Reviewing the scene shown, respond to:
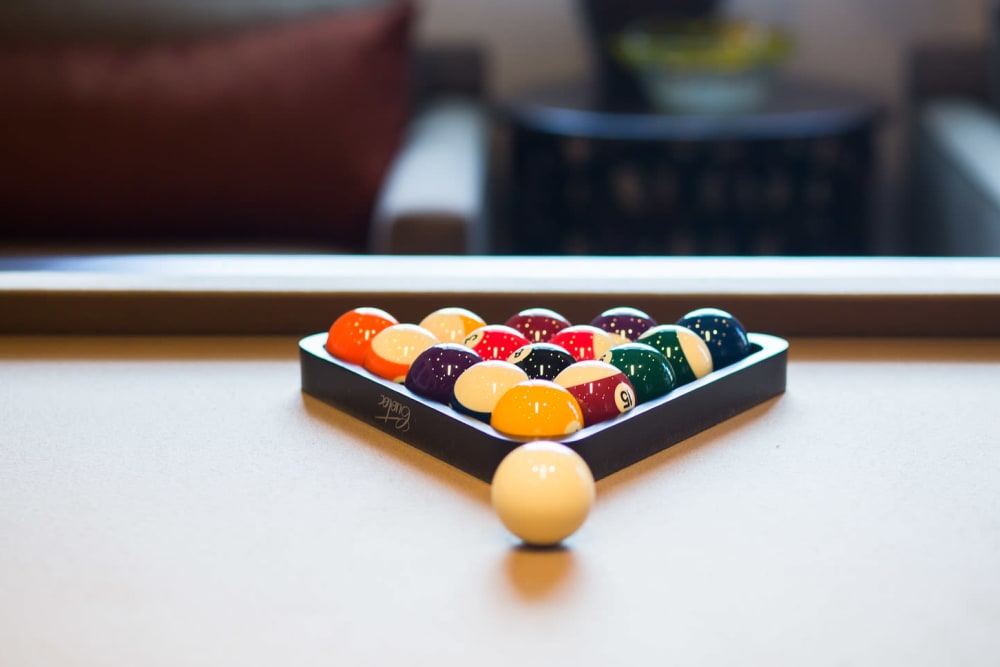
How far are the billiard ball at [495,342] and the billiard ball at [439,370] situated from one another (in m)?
0.03

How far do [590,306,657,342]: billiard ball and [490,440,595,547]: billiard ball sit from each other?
0.25 meters

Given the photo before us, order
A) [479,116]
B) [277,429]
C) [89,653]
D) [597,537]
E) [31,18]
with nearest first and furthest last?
[89,653] < [597,537] < [277,429] < [31,18] < [479,116]

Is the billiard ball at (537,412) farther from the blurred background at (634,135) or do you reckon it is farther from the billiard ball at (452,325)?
the blurred background at (634,135)

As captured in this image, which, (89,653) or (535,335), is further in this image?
(535,335)

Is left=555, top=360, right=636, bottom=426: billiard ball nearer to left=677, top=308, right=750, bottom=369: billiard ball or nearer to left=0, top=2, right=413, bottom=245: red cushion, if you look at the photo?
left=677, top=308, right=750, bottom=369: billiard ball

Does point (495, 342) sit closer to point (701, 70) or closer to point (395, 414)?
point (395, 414)

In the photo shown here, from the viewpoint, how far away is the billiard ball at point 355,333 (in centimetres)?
91

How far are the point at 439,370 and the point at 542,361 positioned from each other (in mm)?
73

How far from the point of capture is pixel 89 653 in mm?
587

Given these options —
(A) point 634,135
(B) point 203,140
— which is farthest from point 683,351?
(B) point 203,140

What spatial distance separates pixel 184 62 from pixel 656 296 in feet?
4.75

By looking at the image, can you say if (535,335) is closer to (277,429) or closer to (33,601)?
(277,429)

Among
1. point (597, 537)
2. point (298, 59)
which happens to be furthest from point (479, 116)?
point (597, 537)

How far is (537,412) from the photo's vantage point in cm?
76
